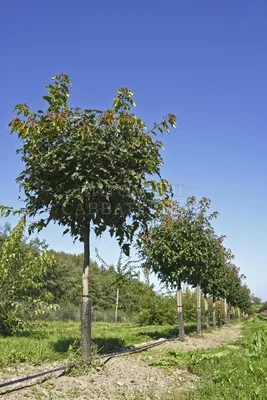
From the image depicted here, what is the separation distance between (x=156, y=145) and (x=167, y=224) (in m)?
5.69

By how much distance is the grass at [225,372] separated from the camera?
4671 mm

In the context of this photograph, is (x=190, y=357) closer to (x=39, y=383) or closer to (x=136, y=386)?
(x=136, y=386)

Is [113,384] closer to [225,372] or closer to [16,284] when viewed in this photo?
[225,372]

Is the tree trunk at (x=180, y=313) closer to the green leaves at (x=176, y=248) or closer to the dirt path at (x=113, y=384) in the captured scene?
the green leaves at (x=176, y=248)

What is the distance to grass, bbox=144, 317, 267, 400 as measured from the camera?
184 inches

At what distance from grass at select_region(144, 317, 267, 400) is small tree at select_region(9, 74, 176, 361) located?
2.03 m

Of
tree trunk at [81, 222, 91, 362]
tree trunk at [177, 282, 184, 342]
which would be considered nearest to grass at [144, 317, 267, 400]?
tree trunk at [81, 222, 91, 362]

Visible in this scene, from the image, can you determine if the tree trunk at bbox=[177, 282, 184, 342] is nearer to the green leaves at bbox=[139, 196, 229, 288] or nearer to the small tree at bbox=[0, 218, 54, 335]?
the green leaves at bbox=[139, 196, 229, 288]

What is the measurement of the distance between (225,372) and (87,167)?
417 centimetres

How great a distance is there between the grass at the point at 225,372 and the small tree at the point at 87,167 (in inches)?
79.8

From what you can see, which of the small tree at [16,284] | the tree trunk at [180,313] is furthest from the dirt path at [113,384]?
the small tree at [16,284]

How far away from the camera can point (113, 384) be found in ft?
17.8

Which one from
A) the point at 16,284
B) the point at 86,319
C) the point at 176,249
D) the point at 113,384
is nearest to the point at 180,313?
the point at 176,249

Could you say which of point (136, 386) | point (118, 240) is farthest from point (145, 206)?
point (136, 386)
